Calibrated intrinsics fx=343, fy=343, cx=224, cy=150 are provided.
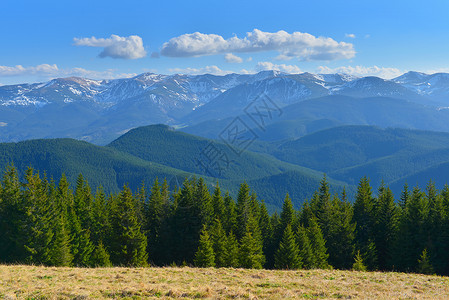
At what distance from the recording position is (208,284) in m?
25.9

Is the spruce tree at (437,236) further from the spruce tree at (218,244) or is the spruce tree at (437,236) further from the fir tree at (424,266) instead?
the spruce tree at (218,244)

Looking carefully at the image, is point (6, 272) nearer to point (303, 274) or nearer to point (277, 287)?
point (277, 287)

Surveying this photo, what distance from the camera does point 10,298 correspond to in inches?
809

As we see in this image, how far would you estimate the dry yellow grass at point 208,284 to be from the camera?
22.3 meters

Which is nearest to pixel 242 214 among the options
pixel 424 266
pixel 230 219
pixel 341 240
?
pixel 230 219

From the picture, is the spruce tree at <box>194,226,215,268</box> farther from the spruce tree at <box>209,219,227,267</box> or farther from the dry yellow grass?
the dry yellow grass

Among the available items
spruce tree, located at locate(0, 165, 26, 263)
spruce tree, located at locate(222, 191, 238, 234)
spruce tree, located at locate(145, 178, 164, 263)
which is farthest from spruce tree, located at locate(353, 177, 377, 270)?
spruce tree, located at locate(0, 165, 26, 263)

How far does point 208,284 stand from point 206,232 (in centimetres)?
1958

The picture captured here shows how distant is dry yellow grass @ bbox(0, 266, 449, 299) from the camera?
22.3 meters

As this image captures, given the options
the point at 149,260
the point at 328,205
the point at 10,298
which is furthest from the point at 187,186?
the point at 10,298

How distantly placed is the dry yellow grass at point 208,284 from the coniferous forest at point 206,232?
12.4 meters

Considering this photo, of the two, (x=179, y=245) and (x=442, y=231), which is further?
(x=179, y=245)

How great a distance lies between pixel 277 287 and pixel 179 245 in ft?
97.0

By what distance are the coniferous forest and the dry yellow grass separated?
1244 centimetres
